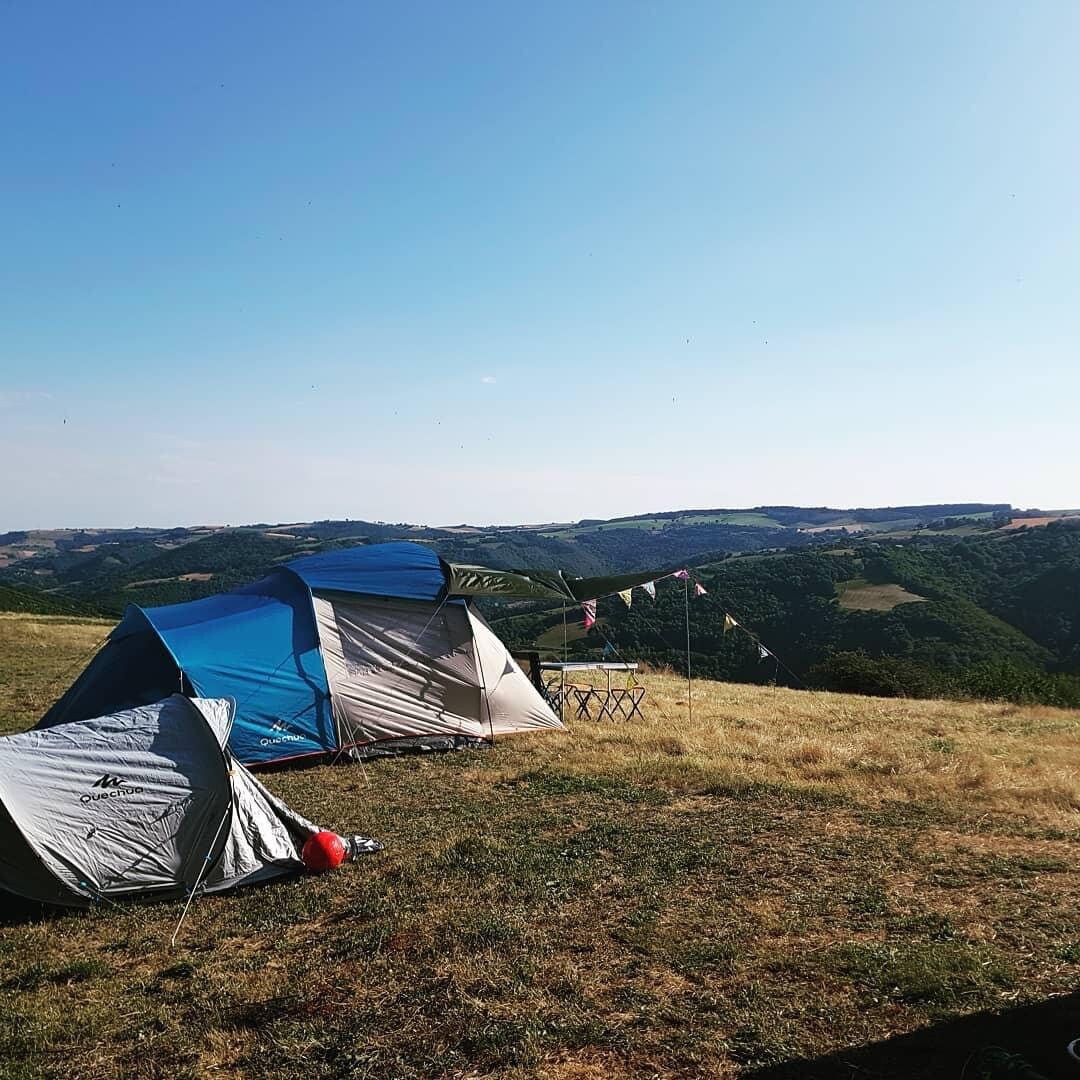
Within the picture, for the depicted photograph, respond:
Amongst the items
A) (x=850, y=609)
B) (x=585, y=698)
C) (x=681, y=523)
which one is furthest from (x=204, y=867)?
(x=681, y=523)

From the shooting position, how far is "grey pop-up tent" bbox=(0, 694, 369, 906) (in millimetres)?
6285

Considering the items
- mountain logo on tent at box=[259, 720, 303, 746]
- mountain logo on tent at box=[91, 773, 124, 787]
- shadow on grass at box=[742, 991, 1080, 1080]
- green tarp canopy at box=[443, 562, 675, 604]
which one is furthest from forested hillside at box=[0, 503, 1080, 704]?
shadow on grass at box=[742, 991, 1080, 1080]

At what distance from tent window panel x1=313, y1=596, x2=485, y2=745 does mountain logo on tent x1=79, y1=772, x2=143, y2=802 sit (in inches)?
190

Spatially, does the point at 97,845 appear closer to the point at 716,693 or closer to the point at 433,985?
the point at 433,985

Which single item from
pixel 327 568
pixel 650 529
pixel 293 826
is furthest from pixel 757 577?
pixel 650 529

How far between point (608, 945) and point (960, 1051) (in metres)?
2.12

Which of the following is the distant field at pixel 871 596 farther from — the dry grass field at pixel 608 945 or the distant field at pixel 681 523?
the distant field at pixel 681 523

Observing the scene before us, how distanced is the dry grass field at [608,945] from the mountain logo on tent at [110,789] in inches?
31.4

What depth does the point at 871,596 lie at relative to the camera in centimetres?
6481

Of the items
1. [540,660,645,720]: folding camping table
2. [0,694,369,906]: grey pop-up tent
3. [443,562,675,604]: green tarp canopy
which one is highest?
[443,562,675,604]: green tarp canopy

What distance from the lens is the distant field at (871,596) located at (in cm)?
6100

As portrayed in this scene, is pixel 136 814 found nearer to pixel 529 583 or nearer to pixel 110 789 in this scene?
pixel 110 789

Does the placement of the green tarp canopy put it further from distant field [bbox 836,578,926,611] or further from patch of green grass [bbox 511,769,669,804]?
distant field [bbox 836,578,926,611]

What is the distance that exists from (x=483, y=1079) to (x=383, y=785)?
6.28m
